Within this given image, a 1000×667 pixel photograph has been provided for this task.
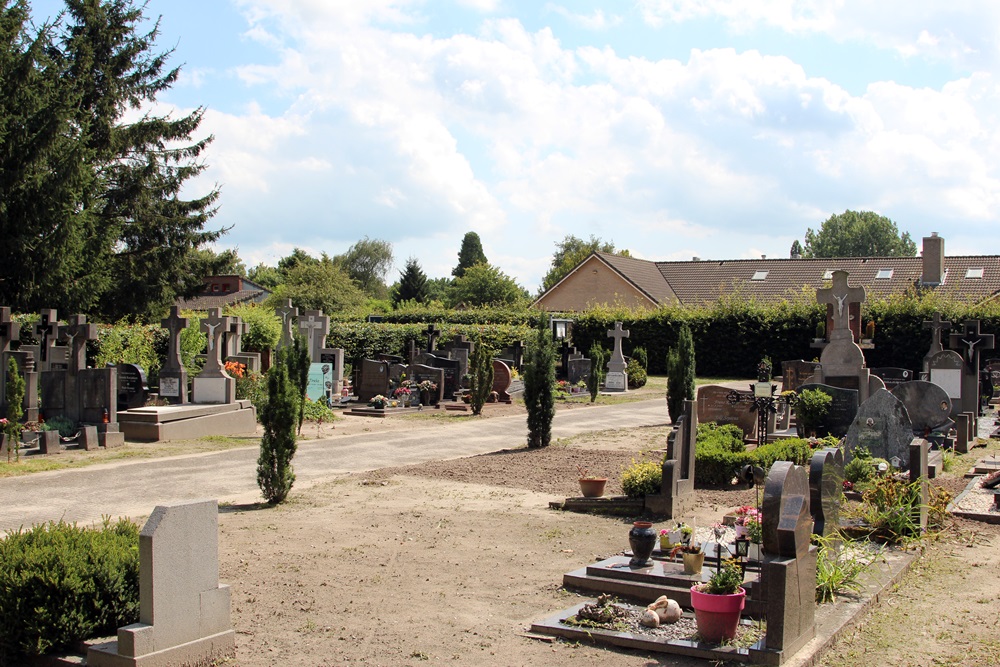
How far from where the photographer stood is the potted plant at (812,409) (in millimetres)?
15562

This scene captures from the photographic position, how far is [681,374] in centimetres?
1955

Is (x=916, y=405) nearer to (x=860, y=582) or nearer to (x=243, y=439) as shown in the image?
(x=860, y=582)

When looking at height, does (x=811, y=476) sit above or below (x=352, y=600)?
above

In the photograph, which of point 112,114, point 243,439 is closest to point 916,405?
point 243,439


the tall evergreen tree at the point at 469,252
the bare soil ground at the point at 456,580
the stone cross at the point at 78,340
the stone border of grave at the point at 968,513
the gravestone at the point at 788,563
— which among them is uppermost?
the tall evergreen tree at the point at 469,252

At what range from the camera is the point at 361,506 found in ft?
36.3

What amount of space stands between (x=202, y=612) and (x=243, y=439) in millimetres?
13103

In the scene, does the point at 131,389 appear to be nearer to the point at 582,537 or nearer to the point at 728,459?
the point at 728,459

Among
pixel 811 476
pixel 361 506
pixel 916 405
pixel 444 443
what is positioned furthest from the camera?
pixel 444 443

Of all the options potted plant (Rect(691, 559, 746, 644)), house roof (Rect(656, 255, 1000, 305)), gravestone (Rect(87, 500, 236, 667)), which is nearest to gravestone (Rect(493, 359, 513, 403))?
house roof (Rect(656, 255, 1000, 305))

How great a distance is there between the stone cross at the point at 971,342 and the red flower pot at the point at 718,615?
18.5 metres

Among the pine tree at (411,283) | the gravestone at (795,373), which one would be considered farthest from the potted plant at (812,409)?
the pine tree at (411,283)

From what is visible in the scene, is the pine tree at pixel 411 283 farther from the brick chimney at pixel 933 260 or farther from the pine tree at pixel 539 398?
the pine tree at pixel 539 398

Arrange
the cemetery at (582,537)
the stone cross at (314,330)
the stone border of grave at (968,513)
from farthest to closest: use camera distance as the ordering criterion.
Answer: the stone cross at (314,330), the stone border of grave at (968,513), the cemetery at (582,537)
